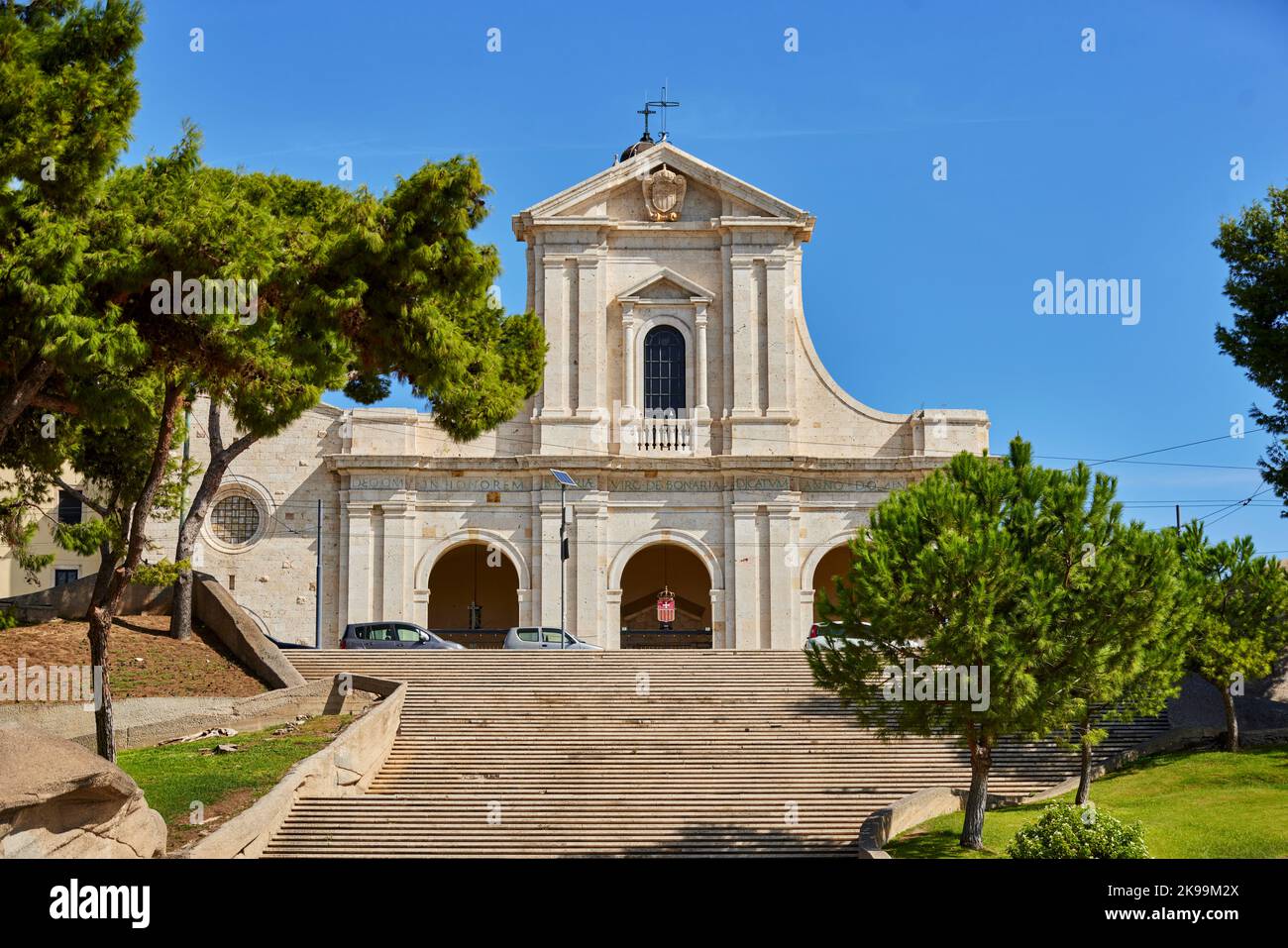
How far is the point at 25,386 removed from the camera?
16734 millimetres

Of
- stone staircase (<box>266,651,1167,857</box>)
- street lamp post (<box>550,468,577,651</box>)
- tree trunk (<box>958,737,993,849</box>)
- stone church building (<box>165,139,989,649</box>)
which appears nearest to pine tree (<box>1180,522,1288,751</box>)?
stone staircase (<box>266,651,1167,857</box>)

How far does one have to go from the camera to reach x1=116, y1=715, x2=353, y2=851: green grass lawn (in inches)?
685

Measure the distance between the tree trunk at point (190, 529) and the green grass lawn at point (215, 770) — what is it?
5518 millimetres

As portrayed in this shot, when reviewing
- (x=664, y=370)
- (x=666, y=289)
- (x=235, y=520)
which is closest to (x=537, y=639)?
(x=664, y=370)

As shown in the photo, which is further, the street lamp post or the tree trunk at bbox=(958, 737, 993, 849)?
the street lamp post

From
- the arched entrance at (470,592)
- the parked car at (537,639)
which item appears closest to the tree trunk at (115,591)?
the parked car at (537,639)

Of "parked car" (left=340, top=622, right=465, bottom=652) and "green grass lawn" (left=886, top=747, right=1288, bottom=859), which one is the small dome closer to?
"parked car" (left=340, top=622, right=465, bottom=652)

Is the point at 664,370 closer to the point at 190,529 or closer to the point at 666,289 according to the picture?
the point at 666,289

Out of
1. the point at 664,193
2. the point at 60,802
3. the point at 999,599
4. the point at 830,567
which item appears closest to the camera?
the point at 60,802

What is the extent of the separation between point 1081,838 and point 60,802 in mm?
10271

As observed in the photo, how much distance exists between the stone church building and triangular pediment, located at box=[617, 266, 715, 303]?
55mm

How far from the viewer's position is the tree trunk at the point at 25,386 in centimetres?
1662

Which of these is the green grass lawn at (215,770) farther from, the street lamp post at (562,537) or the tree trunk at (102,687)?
the street lamp post at (562,537)
